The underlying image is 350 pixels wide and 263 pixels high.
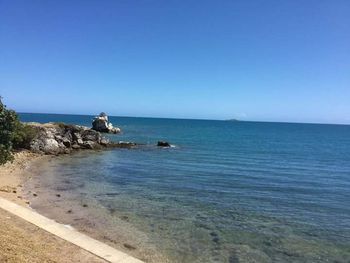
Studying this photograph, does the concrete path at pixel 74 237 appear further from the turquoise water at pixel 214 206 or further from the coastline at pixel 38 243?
the turquoise water at pixel 214 206

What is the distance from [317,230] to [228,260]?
663cm

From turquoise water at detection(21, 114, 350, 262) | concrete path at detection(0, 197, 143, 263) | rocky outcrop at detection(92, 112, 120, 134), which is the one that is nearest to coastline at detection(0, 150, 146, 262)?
concrete path at detection(0, 197, 143, 263)

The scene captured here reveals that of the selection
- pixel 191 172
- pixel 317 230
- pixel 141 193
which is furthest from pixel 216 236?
pixel 191 172

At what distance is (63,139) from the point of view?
54812mm

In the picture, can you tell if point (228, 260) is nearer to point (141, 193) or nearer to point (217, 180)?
point (141, 193)

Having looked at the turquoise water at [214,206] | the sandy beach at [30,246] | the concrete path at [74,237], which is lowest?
the turquoise water at [214,206]

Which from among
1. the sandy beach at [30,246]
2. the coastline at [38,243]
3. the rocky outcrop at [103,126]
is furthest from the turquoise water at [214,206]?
the rocky outcrop at [103,126]

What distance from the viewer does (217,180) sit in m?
34.7

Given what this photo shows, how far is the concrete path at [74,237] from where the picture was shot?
14.4m

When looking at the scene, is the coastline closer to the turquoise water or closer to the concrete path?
the concrete path

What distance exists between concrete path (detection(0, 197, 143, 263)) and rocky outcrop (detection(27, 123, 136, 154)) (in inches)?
1184

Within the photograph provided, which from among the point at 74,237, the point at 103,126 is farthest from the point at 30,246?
the point at 103,126

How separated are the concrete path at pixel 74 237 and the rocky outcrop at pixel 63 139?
98.7ft

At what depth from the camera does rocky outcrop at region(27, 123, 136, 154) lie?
50.0m
